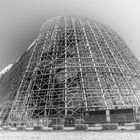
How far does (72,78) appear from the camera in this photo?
30422 mm

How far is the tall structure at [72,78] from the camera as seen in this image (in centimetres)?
2648

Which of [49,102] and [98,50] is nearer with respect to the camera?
[49,102]

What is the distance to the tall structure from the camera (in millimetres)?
26480

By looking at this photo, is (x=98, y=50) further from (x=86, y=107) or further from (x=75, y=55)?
(x=86, y=107)

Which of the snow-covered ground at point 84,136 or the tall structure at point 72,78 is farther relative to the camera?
the tall structure at point 72,78

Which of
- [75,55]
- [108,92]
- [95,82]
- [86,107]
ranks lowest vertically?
[86,107]

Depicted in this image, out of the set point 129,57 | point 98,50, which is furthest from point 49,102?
point 129,57

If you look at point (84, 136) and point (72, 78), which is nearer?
point (84, 136)

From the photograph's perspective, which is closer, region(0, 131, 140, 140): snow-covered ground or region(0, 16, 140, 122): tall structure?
region(0, 131, 140, 140): snow-covered ground

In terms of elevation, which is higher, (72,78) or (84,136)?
(72,78)

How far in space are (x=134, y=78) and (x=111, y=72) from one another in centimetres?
515

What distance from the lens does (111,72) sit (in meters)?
30.1

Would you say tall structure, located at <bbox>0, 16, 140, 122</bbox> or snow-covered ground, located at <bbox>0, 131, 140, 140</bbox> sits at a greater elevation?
tall structure, located at <bbox>0, 16, 140, 122</bbox>

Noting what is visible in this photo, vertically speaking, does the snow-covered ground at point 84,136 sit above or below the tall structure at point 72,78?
below
